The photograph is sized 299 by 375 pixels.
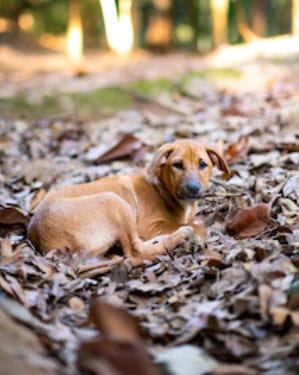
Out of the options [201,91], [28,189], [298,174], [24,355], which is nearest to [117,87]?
[201,91]

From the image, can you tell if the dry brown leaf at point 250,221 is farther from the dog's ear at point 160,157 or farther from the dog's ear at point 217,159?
the dog's ear at point 160,157

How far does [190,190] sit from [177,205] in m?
0.43

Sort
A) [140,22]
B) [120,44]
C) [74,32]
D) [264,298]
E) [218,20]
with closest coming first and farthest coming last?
[264,298], [218,20], [120,44], [74,32], [140,22]

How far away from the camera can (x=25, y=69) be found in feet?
47.6

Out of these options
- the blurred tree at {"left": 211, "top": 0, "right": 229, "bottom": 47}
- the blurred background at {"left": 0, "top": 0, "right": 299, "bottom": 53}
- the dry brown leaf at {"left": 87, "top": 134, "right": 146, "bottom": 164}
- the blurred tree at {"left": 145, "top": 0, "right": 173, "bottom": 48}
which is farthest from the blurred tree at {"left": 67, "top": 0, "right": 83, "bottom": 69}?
the dry brown leaf at {"left": 87, "top": 134, "right": 146, "bottom": 164}

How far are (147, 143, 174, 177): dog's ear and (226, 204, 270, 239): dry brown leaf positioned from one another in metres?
0.85

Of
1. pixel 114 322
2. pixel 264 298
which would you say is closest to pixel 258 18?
pixel 264 298

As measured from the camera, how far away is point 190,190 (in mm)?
5219

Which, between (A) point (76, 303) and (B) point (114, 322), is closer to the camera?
(B) point (114, 322)

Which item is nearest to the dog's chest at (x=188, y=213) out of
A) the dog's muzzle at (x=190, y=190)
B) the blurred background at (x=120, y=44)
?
the dog's muzzle at (x=190, y=190)

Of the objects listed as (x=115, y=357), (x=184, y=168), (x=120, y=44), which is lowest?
(x=115, y=357)

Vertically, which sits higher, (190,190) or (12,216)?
(190,190)

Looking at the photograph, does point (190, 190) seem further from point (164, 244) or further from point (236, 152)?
point (236, 152)

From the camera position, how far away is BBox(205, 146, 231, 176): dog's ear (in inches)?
219
